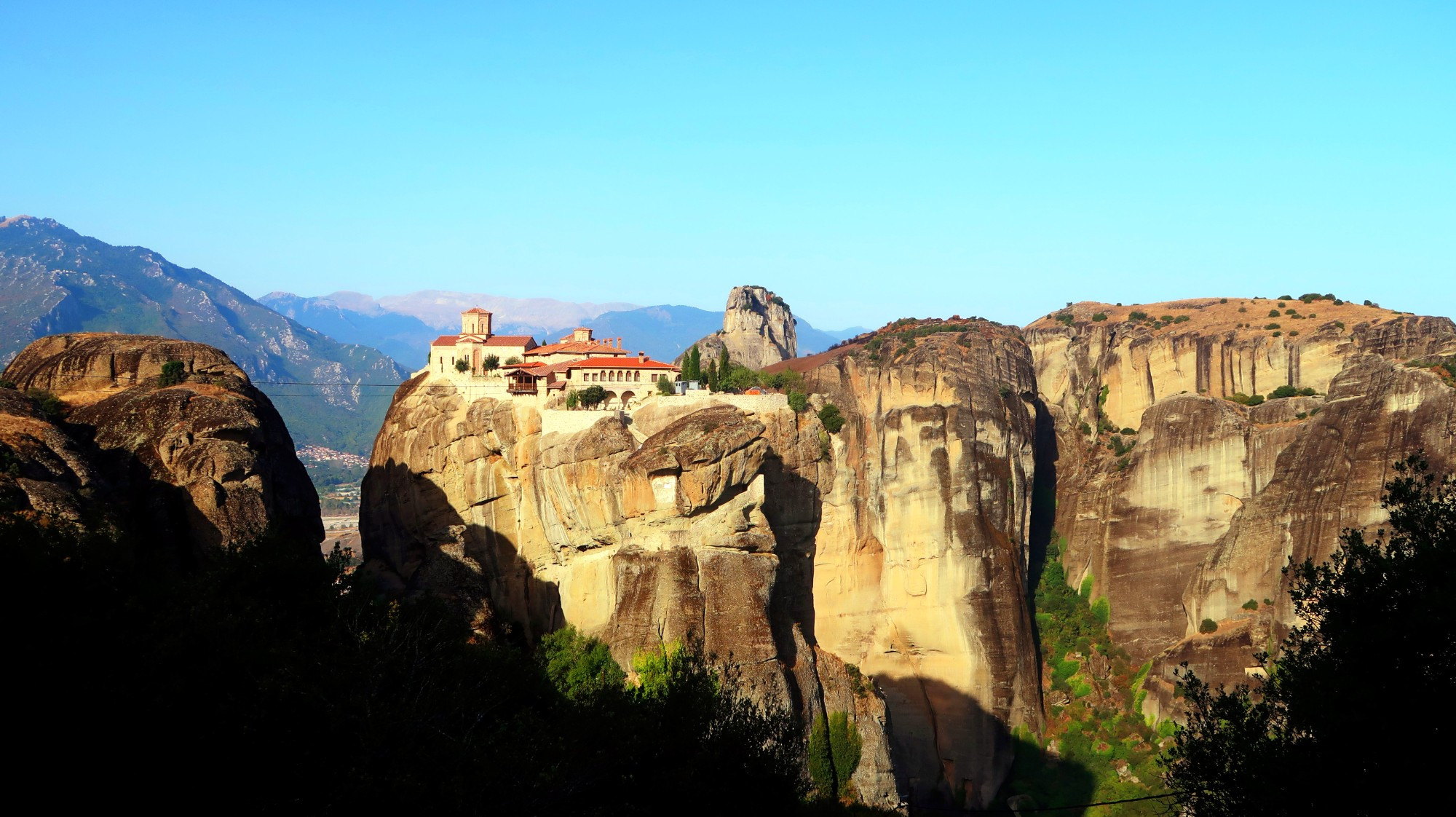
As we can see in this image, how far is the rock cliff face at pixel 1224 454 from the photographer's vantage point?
62094 millimetres

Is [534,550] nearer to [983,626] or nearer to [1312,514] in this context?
[983,626]

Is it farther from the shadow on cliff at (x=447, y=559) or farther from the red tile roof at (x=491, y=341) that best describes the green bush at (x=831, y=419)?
the shadow on cliff at (x=447, y=559)

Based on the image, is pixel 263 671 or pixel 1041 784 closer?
pixel 263 671

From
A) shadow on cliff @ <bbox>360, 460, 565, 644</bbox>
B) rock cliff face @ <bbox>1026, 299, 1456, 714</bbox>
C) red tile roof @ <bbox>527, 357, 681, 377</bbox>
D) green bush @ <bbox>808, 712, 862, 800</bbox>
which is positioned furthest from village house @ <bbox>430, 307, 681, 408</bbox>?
rock cliff face @ <bbox>1026, 299, 1456, 714</bbox>

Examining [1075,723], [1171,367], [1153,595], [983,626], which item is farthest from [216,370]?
[1171,367]

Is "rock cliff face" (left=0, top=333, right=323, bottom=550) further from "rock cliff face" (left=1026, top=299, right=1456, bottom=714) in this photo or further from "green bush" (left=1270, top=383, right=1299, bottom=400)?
"green bush" (left=1270, top=383, right=1299, bottom=400)

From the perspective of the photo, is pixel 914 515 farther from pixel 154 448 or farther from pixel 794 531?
pixel 154 448

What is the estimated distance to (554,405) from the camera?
2435 inches

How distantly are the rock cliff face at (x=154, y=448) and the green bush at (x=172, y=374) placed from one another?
0.26 metres

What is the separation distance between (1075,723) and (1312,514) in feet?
52.1

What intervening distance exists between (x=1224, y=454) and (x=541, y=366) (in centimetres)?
3793

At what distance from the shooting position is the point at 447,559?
1854 inches

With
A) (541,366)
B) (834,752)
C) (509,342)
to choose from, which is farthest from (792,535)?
(509,342)

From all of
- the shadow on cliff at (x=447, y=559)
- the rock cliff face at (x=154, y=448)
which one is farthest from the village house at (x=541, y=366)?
the rock cliff face at (x=154, y=448)
